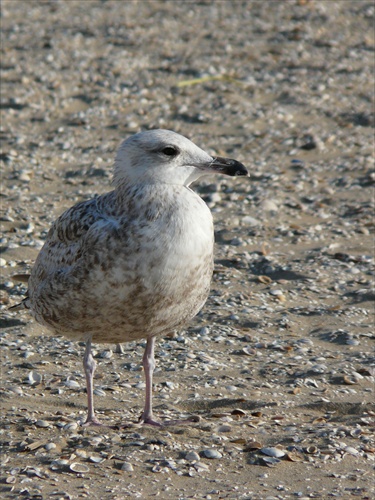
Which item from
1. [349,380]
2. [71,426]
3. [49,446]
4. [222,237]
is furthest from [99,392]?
[222,237]

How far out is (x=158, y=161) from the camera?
521cm

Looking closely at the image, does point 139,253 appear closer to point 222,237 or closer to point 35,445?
point 35,445

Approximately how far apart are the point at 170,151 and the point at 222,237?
10.2ft

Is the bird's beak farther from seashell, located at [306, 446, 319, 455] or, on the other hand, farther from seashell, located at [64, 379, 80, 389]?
seashell, located at [64, 379, 80, 389]

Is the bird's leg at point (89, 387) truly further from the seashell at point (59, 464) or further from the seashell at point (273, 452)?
the seashell at point (273, 452)

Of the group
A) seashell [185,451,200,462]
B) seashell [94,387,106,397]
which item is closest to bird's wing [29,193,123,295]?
seashell [94,387,106,397]

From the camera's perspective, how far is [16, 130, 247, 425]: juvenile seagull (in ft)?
16.3

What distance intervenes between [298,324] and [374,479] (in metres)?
2.24

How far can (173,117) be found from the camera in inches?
436

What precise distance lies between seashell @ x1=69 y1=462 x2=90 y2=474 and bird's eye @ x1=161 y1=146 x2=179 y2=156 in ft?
5.62

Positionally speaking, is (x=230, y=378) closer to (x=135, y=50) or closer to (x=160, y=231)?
(x=160, y=231)

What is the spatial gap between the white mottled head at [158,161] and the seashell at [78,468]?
1518mm

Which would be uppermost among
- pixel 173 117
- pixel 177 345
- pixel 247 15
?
pixel 247 15

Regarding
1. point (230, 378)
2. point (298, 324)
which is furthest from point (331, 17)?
point (230, 378)
